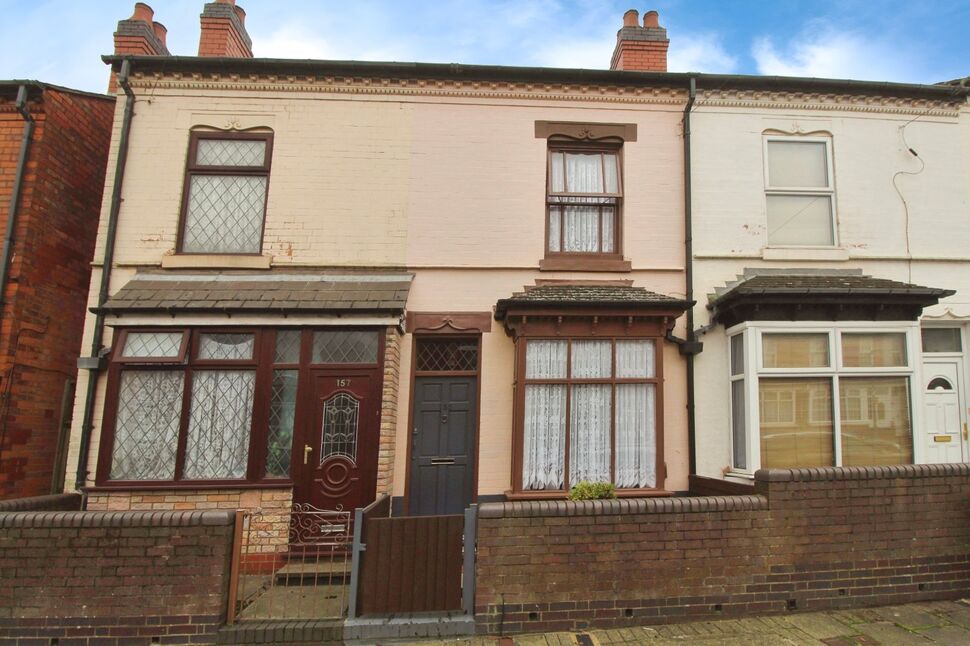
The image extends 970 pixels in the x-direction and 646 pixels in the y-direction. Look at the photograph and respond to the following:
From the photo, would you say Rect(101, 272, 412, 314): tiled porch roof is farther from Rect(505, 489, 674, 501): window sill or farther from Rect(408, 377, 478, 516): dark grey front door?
Rect(505, 489, 674, 501): window sill

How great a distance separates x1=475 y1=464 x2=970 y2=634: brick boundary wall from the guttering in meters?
7.30

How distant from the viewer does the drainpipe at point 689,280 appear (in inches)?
299

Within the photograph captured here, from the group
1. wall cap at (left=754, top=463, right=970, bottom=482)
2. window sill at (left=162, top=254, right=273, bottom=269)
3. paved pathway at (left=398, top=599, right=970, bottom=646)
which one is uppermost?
window sill at (left=162, top=254, right=273, bottom=269)

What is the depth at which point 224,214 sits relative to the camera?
8117 millimetres

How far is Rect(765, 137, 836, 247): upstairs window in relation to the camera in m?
8.41

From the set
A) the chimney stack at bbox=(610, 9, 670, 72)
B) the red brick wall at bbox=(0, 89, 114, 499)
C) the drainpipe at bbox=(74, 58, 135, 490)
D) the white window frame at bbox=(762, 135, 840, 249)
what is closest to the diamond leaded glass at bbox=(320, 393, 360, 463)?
the drainpipe at bbox=(74, 58, 135, 490)

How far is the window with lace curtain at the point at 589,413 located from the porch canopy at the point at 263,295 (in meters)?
2.16

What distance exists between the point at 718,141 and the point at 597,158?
1.86 metres

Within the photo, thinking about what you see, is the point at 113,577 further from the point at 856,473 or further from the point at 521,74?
the point at 521,74

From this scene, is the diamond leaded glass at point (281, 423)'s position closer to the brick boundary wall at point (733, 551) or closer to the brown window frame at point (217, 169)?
the brown window frame at point (217, 169)

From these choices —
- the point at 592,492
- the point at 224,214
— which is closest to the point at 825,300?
the point at 592,492

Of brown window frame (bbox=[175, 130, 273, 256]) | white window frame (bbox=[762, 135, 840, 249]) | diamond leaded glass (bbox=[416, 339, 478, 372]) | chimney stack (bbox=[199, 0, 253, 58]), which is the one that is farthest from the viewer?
chimney stack (bbox=[199, 0, 253, 58])

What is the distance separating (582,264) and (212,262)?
5.30 meters

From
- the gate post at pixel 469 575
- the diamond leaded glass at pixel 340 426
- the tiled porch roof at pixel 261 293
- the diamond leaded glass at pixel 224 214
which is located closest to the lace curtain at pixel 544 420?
the tiled porch roof at pixel 261 293
